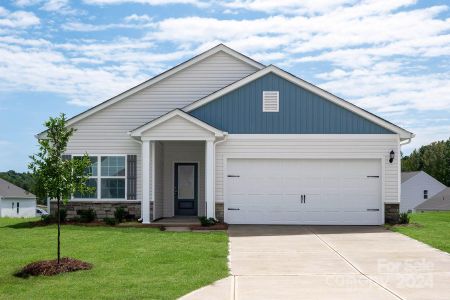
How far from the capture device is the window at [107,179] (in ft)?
72.8

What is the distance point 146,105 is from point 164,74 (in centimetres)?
137

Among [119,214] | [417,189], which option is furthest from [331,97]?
[417,189]

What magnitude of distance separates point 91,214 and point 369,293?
45.6 ft

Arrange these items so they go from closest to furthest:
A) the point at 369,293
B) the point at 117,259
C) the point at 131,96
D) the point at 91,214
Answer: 1. the point at 369,293
2. the point at 117,259
3. the point at 91,214
4. the point at 131,96

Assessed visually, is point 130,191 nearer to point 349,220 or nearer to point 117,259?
point 349,220

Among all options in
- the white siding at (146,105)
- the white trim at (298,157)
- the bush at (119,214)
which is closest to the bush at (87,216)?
the bush at (119,214)

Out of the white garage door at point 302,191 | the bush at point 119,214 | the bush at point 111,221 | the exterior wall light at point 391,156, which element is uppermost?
the exterior wall light at point 391,156

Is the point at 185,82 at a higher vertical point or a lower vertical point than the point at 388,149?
higher

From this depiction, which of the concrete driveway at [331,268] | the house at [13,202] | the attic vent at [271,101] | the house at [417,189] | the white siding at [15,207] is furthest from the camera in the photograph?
the house at [417,189]

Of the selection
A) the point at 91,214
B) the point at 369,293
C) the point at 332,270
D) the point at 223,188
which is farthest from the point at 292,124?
the point at 369,293

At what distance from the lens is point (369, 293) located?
958cm

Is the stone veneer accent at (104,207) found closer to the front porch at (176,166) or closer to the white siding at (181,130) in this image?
the front porch at (176,166)

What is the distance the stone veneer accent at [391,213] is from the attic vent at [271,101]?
5.05 metres

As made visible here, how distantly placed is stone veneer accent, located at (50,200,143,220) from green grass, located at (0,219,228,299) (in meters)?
2.74
